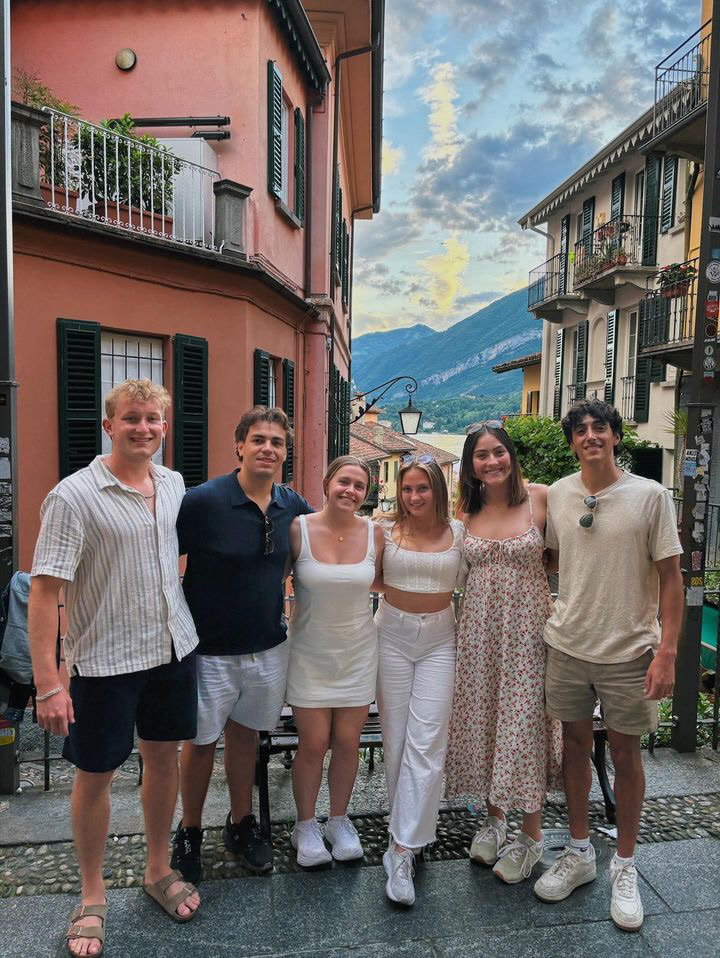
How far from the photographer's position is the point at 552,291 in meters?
23.1

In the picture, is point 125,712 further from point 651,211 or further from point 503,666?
point 651,211

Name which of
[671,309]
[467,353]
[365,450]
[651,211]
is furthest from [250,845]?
[467,353]

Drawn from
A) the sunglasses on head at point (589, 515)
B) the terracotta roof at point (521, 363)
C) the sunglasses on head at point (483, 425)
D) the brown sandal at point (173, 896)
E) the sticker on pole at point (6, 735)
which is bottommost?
the brown sandal at point (173, 896)

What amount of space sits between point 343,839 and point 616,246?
18.4 m

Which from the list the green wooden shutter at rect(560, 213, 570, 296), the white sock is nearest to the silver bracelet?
the white sock

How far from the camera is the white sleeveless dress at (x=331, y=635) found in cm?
310

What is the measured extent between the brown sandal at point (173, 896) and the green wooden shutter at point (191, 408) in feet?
19.7

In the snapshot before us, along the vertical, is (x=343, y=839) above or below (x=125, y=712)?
below

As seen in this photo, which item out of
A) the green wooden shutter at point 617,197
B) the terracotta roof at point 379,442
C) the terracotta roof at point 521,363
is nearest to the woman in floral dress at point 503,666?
the green wooden shutter at point 617,197

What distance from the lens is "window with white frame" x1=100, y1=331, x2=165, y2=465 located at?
8.14 metres

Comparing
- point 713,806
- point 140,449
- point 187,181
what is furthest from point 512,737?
point 187,181

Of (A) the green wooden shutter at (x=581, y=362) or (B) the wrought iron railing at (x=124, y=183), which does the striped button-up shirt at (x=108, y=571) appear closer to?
(B) the wrought iron railing at (x=124, y=183)

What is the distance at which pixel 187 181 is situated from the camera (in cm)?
902

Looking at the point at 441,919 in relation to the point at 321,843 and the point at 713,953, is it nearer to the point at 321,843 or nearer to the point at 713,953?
the point at 321,843
